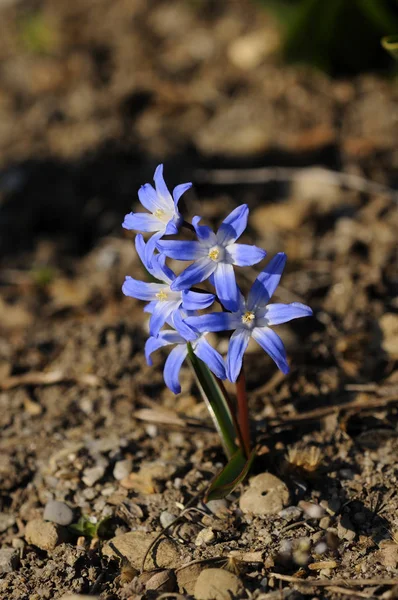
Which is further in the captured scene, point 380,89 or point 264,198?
point 380,89

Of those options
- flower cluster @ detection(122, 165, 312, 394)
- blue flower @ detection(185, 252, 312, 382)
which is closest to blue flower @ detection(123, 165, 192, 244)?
flower cluster @ detection(122, 165, 312, 394)

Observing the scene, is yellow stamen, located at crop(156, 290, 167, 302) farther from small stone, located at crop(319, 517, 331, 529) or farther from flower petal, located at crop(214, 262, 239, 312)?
small stone, located at crop(319, 517, 331, 529)

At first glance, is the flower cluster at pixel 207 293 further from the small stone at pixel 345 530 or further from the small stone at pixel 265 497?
the small stone at pixel 345 530

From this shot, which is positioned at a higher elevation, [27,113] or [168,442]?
[27,113]

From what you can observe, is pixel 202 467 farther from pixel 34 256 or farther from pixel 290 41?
pixel 290 41

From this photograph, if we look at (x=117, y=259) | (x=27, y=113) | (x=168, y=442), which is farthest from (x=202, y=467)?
(x=27, y=113)

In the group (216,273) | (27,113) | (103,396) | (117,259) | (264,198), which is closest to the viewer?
(216,273)

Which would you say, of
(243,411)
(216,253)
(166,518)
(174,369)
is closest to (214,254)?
(216,253)
